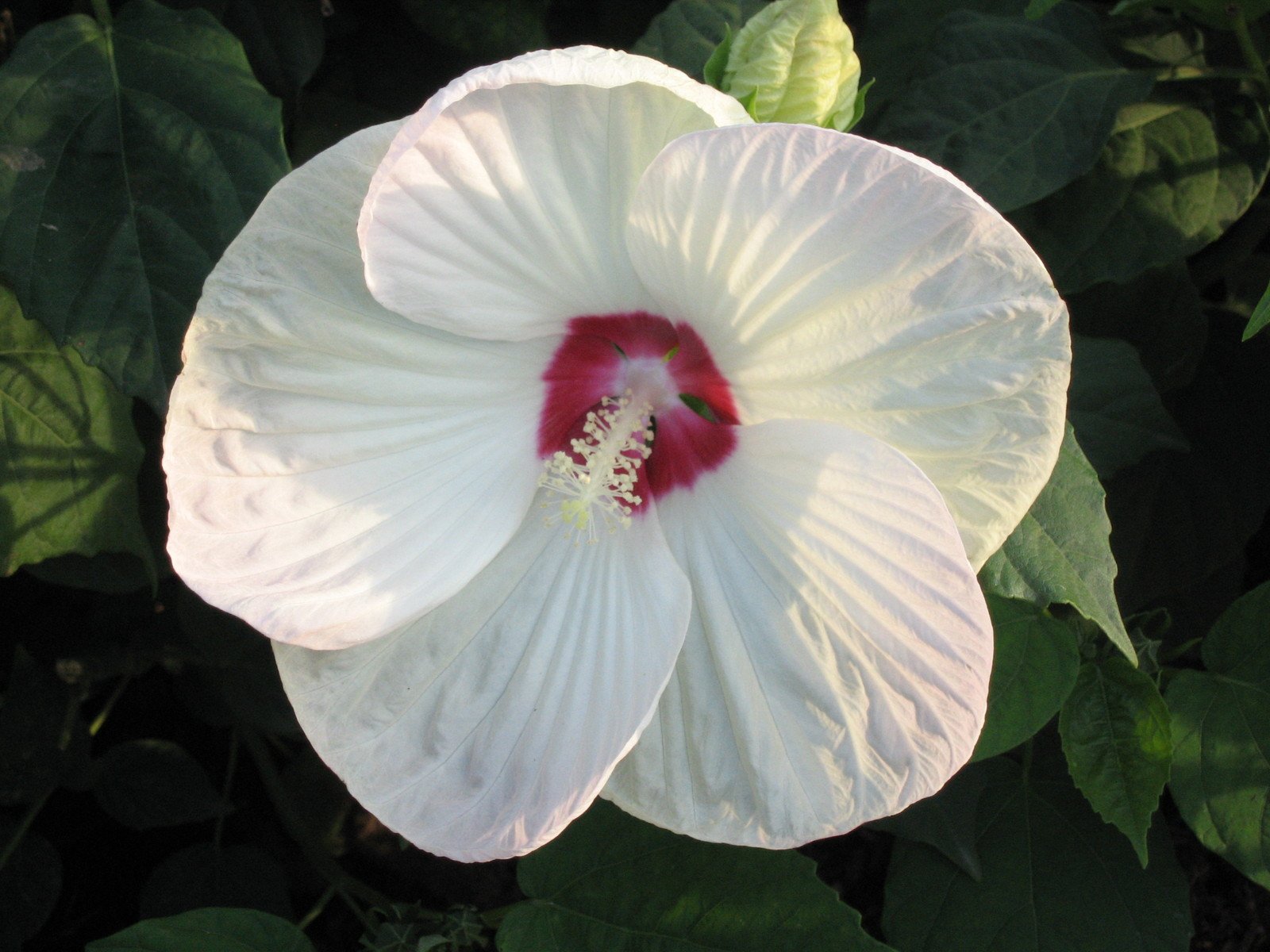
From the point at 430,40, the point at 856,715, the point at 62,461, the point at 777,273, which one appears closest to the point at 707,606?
the point at 856,715

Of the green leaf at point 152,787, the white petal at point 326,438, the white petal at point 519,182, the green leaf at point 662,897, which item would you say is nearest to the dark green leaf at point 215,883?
the green leaf at point 152,787

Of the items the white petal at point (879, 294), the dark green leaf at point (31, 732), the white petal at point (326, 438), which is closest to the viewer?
the white petal at point (879, 294)

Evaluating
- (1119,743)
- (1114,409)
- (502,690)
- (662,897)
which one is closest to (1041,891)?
(1119,743)

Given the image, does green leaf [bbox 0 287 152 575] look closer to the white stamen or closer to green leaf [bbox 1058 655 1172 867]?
the white stamen

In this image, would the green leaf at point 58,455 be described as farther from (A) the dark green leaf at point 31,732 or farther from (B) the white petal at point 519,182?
(B) the white petal at point 519,182

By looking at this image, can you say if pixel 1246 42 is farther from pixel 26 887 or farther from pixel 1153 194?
pixel 26 887

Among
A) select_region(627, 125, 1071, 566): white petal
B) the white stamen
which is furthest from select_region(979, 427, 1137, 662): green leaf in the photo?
the white stamen
